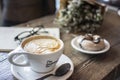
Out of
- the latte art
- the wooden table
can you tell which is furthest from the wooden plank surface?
the latte art

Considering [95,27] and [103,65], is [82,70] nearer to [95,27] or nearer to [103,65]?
[103,65]

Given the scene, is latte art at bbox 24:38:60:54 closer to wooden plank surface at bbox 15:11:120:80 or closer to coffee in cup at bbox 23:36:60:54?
coffee in cup at bbox 23:36:60:54

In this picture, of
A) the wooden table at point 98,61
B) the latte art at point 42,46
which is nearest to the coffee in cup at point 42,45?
the latte art at point 42,46

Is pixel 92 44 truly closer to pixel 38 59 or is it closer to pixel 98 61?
pixel 98 61

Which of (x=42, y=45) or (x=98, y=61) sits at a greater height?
(x=42, y=45)

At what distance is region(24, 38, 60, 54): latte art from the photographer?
0.61 m

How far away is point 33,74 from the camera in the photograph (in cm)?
64

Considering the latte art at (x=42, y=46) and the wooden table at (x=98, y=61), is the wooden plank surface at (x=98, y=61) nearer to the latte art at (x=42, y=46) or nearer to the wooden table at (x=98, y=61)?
the wooden table at (x=98, y=61)

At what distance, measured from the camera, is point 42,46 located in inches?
25.1

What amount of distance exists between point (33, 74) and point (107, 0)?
122 centimetres

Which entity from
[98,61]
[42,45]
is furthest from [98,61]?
[42,45]

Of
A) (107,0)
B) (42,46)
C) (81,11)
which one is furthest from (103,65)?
(107,0)

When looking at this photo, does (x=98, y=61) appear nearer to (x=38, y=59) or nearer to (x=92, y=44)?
(x=92, y=44)

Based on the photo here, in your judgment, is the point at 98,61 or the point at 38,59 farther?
the point at 98,61
